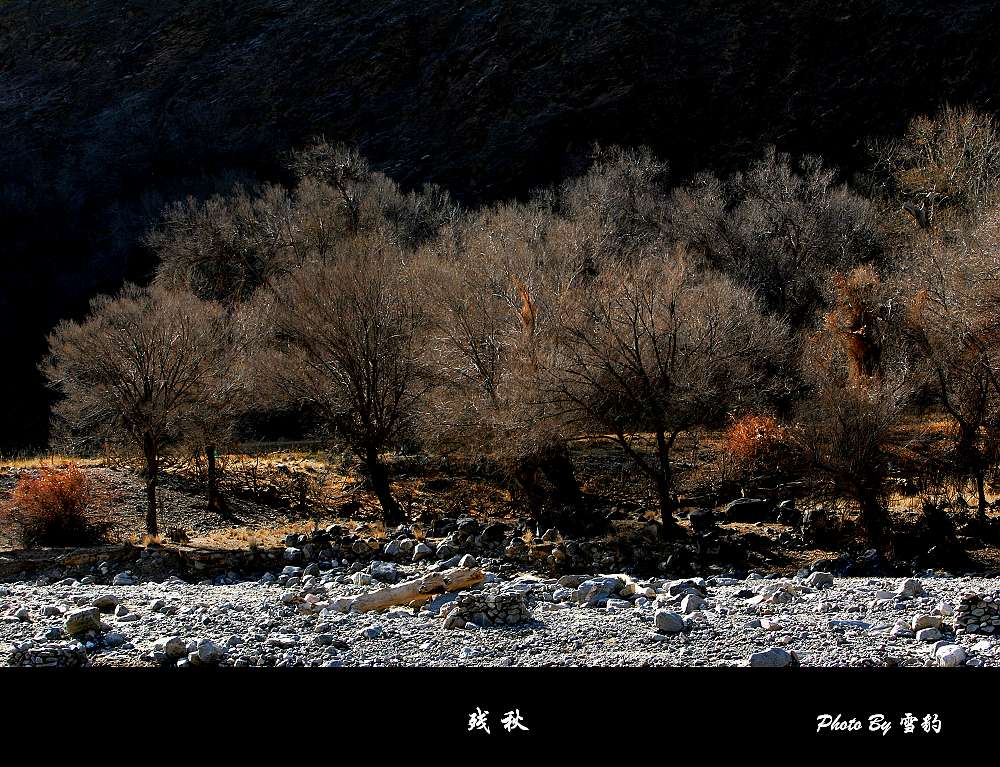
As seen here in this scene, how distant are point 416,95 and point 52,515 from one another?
51611mm

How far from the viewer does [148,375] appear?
2531cm

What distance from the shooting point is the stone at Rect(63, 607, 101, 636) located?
11.5 meters

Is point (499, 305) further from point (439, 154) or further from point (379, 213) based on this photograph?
point (439, 154)

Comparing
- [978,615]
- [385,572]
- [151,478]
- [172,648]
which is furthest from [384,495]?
[978,615]

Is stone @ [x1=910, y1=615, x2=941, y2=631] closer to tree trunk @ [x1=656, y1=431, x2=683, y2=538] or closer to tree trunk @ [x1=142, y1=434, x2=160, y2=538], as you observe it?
tree trunk @ [x1=656, y1=431, x2=683, y2=538]

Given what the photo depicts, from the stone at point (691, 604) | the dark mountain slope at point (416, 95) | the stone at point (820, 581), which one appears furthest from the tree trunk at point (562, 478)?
the dark mountain slope at point (416, 95)

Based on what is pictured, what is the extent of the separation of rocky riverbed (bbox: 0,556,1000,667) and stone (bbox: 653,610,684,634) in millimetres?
15

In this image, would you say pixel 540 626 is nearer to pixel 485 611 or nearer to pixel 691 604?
pixel 485 611

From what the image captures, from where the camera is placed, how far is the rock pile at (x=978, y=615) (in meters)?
10.7

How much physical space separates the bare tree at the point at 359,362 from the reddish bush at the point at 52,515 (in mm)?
5745

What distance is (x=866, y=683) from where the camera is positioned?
786 centimetres

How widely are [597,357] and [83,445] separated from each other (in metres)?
21.8

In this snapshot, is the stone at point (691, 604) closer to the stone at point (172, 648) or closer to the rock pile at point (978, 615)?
the rock pile at point (978, 615)

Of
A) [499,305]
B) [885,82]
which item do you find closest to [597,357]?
[499,305]
